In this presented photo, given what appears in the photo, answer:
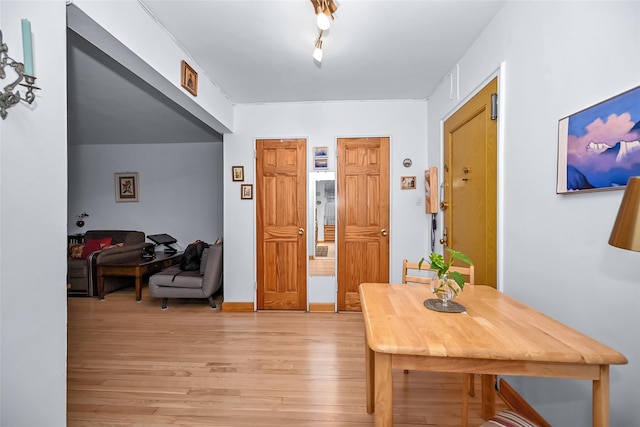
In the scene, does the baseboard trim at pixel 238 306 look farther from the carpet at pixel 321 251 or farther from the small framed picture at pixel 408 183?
the small framed picture at pixel 408 183

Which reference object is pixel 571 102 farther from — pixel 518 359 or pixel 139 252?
pixel 139 252

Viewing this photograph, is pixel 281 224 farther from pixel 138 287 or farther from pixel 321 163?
pixel 138 287

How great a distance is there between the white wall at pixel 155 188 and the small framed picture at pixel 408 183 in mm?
3612

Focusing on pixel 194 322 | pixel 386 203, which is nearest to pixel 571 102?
pixel 386 203

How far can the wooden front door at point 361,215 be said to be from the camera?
3375mm

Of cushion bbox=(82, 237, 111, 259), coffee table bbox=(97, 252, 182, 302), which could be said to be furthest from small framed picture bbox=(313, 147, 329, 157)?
cushion bbox=(82, 237, 111, 259)

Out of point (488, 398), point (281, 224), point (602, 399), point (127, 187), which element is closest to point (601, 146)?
point (602, 399)

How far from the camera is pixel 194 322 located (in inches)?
122

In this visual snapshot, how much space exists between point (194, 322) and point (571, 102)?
374cm

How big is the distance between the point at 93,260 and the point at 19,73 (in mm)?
3967

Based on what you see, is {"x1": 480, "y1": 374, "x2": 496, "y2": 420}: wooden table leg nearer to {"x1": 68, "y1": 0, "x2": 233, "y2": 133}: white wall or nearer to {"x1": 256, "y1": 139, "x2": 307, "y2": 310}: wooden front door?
{"x1": 256, "y1": 139, "x2": 307, "y2": 310}: wooden front door

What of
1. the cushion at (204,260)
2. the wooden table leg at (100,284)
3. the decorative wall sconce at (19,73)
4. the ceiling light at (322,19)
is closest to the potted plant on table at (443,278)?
the ceiling light at (322,19)

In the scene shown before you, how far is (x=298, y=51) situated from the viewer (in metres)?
2.31

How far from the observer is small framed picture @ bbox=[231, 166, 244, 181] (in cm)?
346
